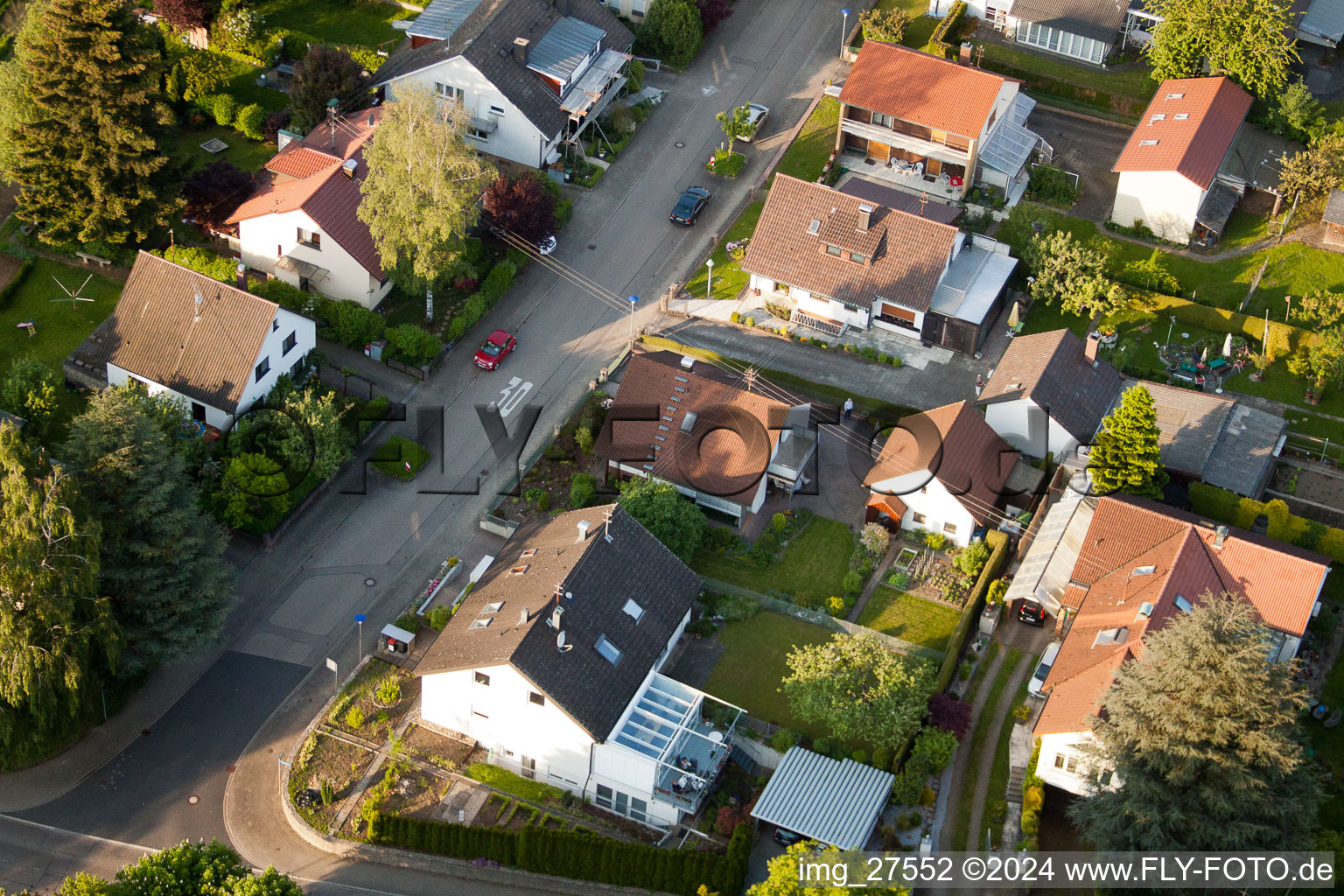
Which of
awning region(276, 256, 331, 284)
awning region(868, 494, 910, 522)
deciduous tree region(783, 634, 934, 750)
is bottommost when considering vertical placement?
deciduous tree region(783, 634, 934, 750)

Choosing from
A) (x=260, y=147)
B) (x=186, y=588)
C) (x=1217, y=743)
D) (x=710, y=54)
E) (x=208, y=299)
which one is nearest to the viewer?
(x=1217, y=743)

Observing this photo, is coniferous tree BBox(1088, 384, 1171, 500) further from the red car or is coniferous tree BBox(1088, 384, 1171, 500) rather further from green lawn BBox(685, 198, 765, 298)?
the red car

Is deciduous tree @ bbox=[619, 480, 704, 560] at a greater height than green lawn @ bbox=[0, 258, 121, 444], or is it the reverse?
deciduous tree @ bbox=[619, 480, 704, 560]

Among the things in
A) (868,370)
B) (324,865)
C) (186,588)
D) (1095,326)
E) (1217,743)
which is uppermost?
(1095,326)

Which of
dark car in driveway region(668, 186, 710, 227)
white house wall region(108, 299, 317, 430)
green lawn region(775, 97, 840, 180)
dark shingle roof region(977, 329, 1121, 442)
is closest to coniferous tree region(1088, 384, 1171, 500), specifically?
dark shingle roof region(977, 329, 1121, 442)

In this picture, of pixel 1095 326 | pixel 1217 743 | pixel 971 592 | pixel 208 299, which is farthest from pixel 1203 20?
pixel 208 299

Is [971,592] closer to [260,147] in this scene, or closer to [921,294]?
[921,294]

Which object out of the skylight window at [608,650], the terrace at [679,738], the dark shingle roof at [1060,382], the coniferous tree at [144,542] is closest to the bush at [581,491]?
the skylight window at [608,650]
